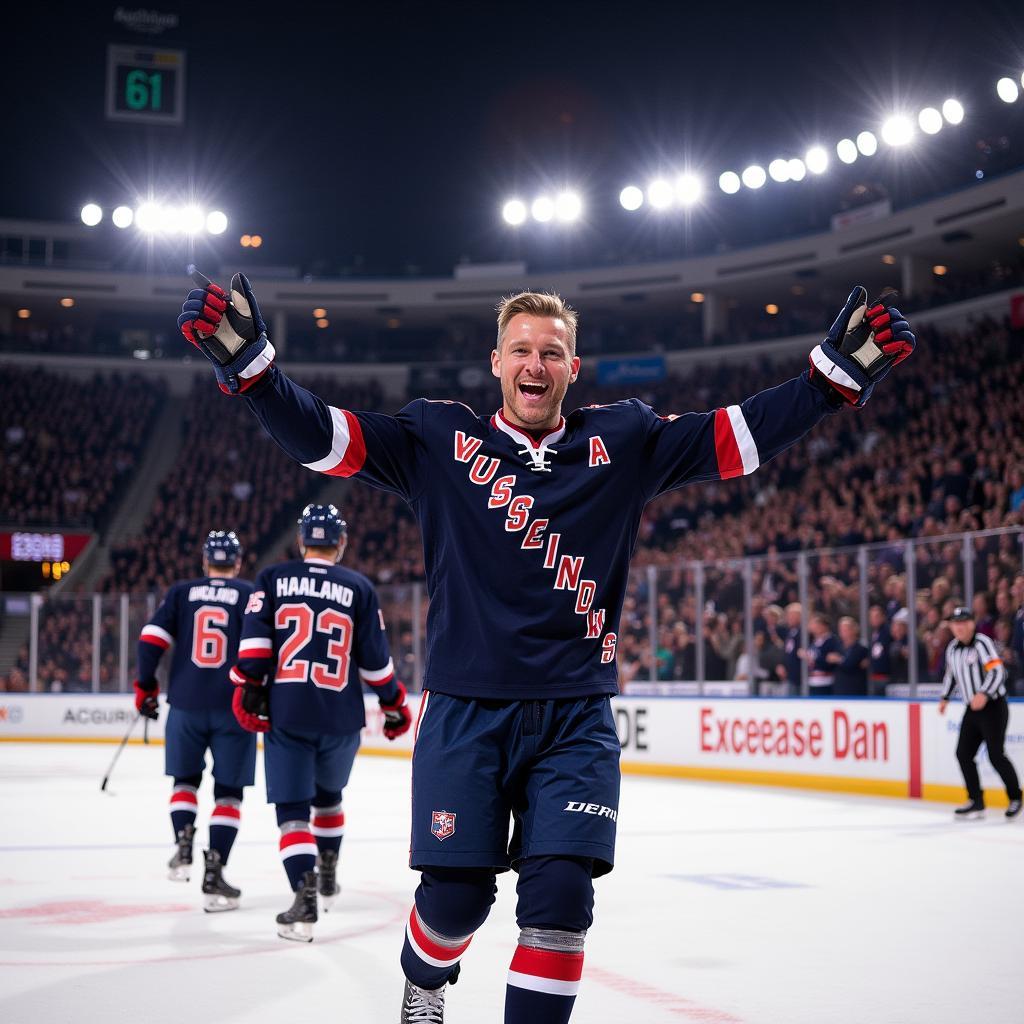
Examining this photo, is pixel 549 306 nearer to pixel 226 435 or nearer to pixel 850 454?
pixel 850 454

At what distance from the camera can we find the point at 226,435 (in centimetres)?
3294

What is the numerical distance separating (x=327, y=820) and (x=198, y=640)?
4.19 ft

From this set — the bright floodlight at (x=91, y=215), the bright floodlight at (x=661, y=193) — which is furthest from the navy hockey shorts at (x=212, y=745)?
the bright floodlight at (x=91, y=215)

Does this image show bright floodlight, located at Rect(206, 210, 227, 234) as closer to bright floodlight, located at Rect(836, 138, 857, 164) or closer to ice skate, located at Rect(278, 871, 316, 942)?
bright floodlight, located at Rect(836, 138, 857, 164)

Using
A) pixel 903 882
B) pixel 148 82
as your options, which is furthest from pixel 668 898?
pixel 148 82

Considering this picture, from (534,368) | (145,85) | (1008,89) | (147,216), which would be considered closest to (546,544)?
(534,368)

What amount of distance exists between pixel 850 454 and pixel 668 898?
1901 cm

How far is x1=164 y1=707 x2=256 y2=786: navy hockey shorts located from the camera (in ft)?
21.3

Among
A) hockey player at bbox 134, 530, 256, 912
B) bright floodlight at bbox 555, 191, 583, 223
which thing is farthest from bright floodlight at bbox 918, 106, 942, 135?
hockey player at bbox 134, 530, 256, 912

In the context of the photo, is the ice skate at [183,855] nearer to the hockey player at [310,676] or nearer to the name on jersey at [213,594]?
the hockey player at [310,676]

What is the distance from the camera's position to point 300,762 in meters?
5.67

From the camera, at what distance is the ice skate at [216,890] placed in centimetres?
595

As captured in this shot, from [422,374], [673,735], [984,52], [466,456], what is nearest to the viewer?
[466,456]

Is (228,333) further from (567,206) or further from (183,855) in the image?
(567,206)
